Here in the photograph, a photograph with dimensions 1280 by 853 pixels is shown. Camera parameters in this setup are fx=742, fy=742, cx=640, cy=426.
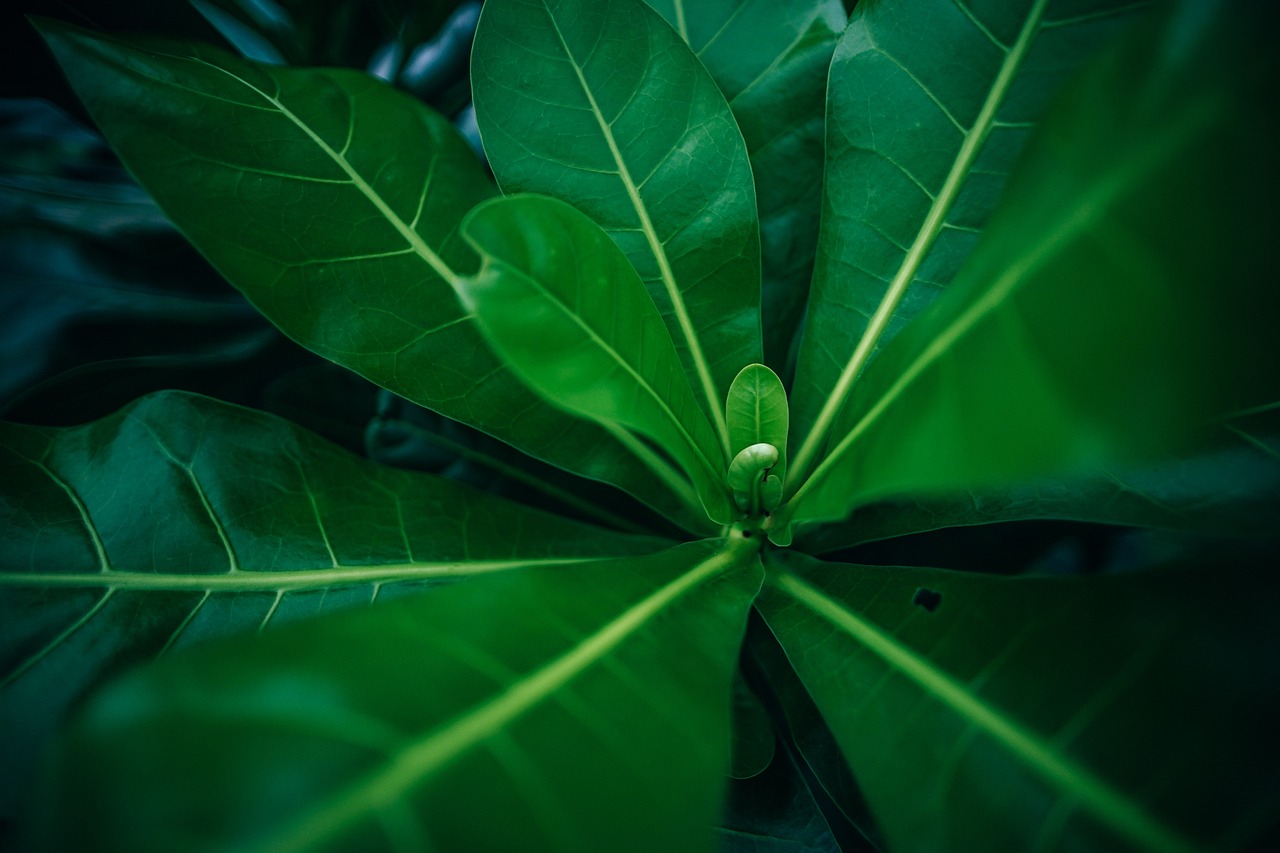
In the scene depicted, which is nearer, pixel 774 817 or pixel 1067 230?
pixel 1067 230

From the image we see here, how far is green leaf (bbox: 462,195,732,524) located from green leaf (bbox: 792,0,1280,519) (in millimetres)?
219

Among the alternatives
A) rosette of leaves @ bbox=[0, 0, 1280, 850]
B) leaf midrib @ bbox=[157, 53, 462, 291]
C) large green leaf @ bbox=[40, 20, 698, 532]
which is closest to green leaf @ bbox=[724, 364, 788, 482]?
rosette of leaves @ bbox=[0, 0, 1280, 850]

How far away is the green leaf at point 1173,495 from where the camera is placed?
54 centimetres

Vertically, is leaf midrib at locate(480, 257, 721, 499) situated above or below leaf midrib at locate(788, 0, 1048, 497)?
below

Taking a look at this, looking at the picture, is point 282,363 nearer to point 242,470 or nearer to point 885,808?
point 242,470

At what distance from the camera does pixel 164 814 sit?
29 centimetres

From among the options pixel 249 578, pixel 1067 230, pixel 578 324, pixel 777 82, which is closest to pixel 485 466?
pixel 249 578

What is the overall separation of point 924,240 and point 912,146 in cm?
8

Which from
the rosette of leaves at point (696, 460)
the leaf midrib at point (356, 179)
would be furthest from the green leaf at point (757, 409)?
the leaf midrib at point (356, 179)

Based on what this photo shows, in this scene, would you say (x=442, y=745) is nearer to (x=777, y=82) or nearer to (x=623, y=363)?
(x=623, y=363)

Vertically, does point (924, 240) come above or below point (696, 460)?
above

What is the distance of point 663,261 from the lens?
68cm

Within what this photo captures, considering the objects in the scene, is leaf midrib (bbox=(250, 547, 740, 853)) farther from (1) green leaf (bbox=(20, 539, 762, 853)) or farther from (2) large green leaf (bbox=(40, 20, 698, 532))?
(2) large green leaf (bbox=(40, 20, 698, 532))

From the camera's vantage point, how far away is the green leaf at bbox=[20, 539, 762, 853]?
0.30m
